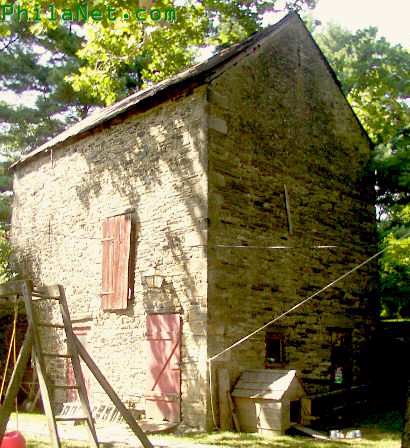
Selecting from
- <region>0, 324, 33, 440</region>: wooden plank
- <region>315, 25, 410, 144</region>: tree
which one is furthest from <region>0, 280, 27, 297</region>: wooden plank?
<region>315, 25, 410, 144</region>: tree

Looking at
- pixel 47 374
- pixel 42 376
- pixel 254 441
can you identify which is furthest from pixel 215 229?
pixel 42 376

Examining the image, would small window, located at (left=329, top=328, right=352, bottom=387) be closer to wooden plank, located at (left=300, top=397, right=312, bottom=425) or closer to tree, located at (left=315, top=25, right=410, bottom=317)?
tree, located at (left=315, top=25, right=410, bottom=317)

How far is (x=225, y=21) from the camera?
1731cm

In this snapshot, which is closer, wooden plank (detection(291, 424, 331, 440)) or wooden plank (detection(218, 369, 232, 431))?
wooden plank (detection(291, 424, 331, 440))

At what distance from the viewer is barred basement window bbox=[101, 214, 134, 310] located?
11234 mm

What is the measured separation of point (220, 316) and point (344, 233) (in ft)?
16.4

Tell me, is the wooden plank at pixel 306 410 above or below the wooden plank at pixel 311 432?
above

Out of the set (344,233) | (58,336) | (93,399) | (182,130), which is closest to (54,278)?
(58,336)

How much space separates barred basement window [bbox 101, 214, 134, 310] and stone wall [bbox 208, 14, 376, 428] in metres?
2.20

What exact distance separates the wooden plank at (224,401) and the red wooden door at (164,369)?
83 cm

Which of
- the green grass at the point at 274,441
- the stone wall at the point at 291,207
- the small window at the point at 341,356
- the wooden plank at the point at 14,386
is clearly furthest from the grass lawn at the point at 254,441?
the small window at the point at 341,356

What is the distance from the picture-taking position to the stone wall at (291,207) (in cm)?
1024

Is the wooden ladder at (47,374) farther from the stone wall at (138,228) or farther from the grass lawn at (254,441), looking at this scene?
the stone wall at (138,228)

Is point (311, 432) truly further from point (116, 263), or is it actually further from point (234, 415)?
point (116, 263)
